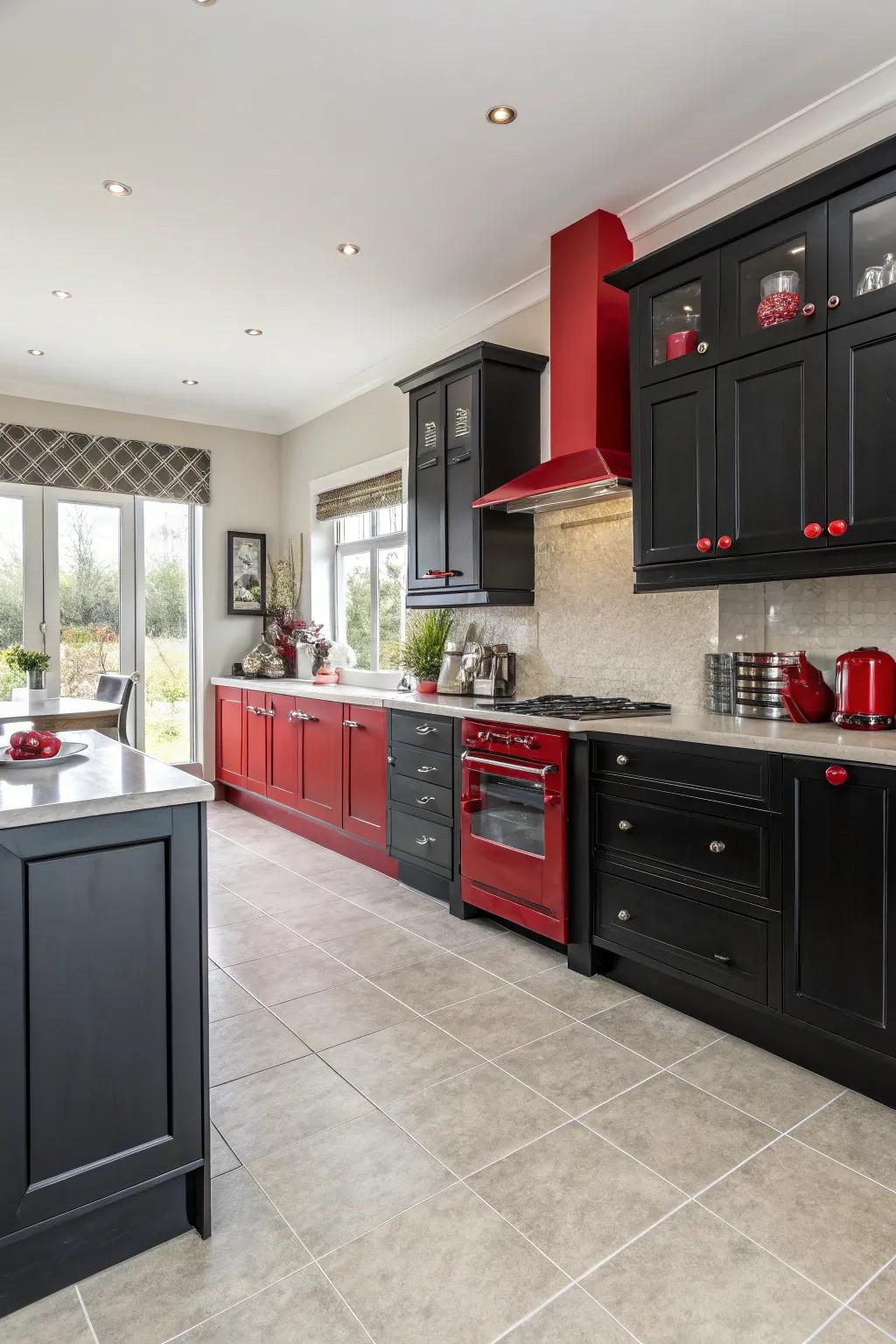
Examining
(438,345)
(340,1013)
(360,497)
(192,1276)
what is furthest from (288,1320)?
(360,497)

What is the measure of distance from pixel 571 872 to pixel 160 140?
114 inches

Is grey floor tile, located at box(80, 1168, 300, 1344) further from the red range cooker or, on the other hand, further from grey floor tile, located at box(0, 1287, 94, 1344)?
the red range cooker

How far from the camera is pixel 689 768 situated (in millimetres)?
2477

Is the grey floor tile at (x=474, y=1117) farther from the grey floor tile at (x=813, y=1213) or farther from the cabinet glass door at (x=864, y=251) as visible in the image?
the cabinet glass door at (x=864, y=251)

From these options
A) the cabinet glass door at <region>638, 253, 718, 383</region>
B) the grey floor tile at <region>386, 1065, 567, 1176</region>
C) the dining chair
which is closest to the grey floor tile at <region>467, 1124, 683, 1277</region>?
the grey floor tile at <region>386, 1065, 567, 1176</region>

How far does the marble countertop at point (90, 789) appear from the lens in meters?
1.42

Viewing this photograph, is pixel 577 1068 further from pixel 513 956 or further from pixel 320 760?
pixel 320 760

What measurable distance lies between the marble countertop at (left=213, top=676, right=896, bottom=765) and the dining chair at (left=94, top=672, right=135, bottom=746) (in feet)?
4.65

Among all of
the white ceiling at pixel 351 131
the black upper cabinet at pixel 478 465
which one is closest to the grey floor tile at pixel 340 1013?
the black upper cabinet at pixel 478 465

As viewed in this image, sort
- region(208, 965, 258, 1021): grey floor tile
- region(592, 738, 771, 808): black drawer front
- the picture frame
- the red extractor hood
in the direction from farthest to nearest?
the picture frame, the red extractor hood, region(208, 965, 258, 1021): grey floor tile, region(592, 738, 771, 808): black drawer front

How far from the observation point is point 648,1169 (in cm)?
182

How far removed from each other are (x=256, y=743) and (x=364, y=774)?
4.67 ft

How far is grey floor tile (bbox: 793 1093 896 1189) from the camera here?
184 centimetres

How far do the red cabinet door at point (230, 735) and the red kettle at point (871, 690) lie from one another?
13.1 feet
